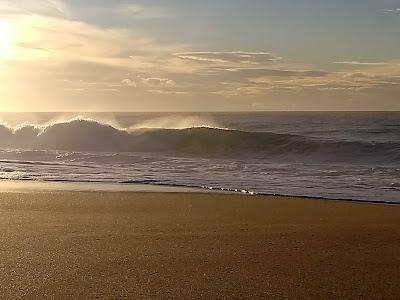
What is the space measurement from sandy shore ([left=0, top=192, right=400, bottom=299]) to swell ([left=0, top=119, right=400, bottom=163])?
14.7 metres

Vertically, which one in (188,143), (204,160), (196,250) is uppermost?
(188,143)

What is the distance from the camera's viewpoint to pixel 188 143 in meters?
28.4

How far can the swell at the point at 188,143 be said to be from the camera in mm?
24009

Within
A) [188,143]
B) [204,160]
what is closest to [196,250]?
[204,160]

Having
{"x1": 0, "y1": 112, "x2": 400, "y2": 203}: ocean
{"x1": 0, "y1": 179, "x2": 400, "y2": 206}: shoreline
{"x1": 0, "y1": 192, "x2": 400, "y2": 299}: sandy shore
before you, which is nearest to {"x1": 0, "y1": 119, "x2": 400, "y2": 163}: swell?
{"x1": 0, "y1": 112, "x2": 400, "y2": 203}: ocean

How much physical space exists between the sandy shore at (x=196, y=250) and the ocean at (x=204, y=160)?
3162 millimetres

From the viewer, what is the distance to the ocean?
12812 millimetres

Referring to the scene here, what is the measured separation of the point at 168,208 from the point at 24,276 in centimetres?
428

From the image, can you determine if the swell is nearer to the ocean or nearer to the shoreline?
the ocean

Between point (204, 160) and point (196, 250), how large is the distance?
15.5m

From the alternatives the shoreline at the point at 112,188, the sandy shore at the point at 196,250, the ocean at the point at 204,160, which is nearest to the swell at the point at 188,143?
the ocean at the point at 204,160

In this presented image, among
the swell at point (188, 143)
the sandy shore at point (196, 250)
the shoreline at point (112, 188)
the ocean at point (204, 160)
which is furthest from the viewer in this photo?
the swell at point (188, 143)

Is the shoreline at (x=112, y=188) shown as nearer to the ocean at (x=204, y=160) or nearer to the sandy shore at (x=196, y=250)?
the ocean at (x=204, y=160)

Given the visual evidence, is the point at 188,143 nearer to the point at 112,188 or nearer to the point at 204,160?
the point at 204,160
